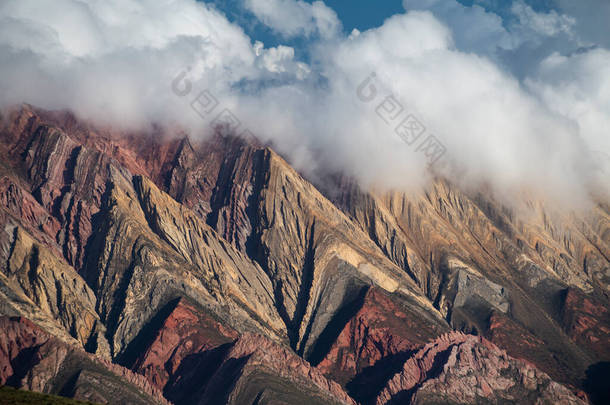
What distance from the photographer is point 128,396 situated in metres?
179

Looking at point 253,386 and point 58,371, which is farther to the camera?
point 253,386

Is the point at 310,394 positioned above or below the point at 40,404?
above

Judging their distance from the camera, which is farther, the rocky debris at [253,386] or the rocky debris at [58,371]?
the rocky debris at [253,386]

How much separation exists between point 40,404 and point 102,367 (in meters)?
70.1

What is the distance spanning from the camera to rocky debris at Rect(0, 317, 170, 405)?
174m

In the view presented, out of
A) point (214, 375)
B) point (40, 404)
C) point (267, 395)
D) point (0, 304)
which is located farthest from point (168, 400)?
point (40, 404)

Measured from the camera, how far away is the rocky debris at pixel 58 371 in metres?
174

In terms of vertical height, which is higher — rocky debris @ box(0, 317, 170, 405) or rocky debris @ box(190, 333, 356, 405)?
rocky debris @ box(190, 333, 356, 405)

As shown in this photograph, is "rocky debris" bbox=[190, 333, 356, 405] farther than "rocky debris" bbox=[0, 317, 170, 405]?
Yes

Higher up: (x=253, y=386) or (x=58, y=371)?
(x=253, y=386)

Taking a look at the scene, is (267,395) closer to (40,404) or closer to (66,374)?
(66,374)

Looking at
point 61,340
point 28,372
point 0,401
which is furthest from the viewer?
point 61,340

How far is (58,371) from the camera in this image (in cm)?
17800

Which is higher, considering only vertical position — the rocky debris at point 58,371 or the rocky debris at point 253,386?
the rocky debris at point 253,386
